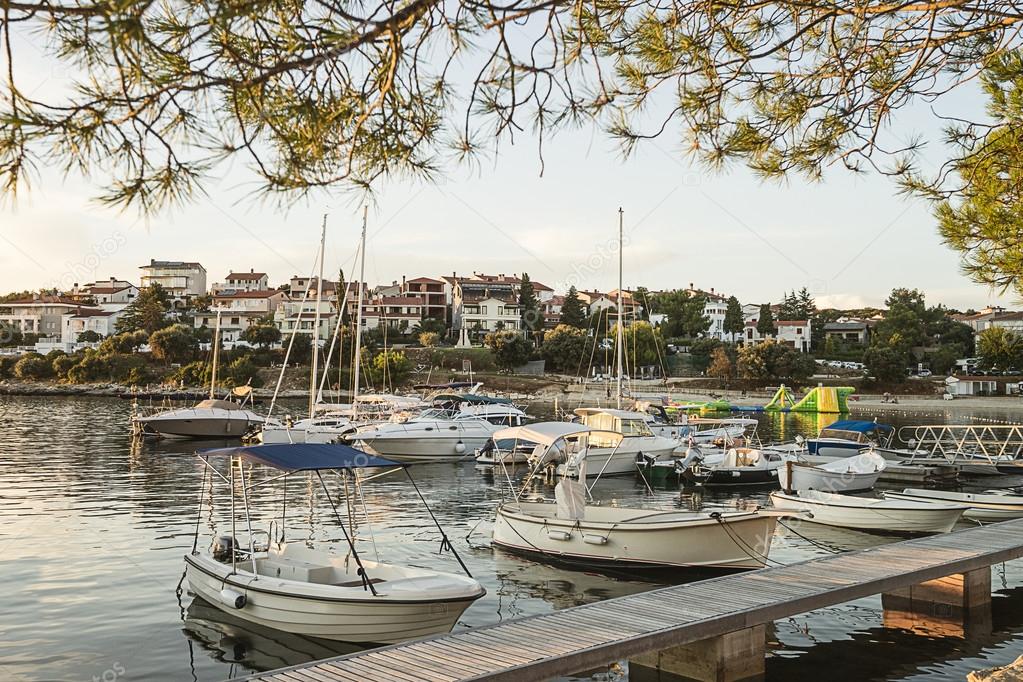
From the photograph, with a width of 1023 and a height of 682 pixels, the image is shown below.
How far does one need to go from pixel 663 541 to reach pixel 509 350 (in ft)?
276

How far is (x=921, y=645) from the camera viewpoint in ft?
39.8

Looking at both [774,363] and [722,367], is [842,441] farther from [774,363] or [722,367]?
[722,367]

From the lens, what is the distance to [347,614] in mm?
11617

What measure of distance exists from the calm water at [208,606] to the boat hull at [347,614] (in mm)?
343

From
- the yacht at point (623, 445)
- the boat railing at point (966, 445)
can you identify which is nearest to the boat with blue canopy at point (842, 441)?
the boat railing at point (966, 445)

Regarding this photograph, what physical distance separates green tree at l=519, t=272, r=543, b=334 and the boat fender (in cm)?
10086

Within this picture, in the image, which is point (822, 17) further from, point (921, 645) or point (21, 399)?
point (21, 399)

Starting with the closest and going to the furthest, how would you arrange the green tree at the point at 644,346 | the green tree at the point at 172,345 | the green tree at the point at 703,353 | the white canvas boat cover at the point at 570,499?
the white canvas boat cover at the point at 570,499, the green tree at the point at 172,345, the green tree at the point at 644,346, the green tree at the point at 703,353

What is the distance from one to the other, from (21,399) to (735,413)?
2433 inches

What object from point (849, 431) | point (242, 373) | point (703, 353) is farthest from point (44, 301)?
point (849, 431)

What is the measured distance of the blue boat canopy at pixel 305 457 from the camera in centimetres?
1275

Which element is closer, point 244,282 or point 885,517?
point 885,517

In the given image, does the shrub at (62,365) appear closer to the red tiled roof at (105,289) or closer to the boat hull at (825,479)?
the red tiled roof at (105,289)

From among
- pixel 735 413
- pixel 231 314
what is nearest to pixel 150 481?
pixel 735 413
